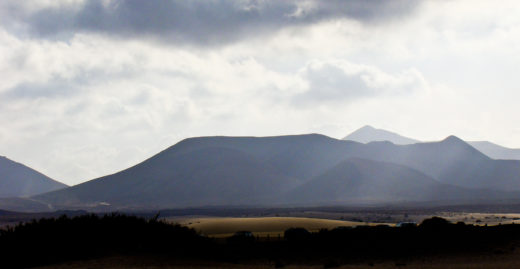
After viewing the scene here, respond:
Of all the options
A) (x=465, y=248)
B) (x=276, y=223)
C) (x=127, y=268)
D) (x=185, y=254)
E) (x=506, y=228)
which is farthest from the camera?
(x=276, y=223)

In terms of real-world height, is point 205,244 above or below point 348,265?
above

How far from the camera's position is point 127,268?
27391mm

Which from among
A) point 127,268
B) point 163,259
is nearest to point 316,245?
point 163,259

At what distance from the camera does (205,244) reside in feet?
121

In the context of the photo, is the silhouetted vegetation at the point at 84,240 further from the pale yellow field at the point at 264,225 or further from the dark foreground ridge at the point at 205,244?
the pale yellow field at the point at 264,225

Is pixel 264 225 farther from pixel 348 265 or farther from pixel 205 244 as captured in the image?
pixel 348 265

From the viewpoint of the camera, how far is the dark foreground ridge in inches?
1283

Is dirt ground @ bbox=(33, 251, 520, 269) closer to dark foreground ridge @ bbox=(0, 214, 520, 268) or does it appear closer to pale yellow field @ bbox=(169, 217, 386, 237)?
dark foreground ridge @ bbox=(0, 214, 520, 268)

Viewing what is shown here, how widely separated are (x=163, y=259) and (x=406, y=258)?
13216 millimetres

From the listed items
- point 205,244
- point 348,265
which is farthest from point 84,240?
point 348,265

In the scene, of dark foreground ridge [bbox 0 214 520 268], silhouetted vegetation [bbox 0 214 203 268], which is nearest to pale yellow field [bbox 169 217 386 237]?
dark foreground ridge [bbox 0 214 520 268]

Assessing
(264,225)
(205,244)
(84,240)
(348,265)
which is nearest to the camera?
(348,265)

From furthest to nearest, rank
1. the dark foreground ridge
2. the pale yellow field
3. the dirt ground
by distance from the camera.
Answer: the pale yellow field < the dark foreground ridge < the dirt ground

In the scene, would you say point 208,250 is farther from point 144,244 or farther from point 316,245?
point 316,245
